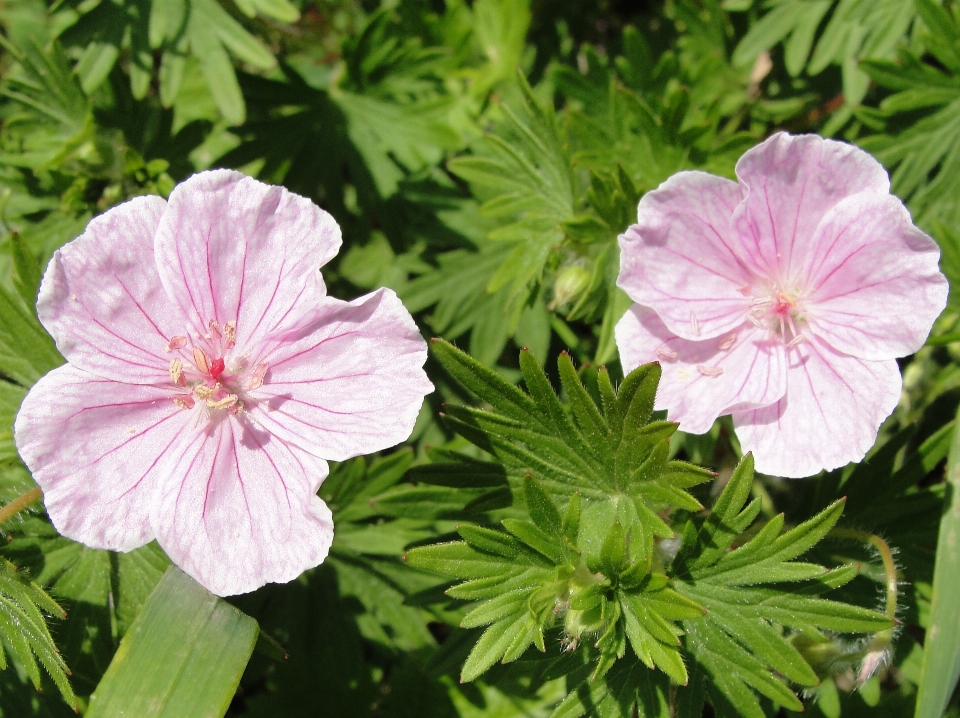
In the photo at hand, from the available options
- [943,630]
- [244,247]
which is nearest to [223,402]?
[244,247]

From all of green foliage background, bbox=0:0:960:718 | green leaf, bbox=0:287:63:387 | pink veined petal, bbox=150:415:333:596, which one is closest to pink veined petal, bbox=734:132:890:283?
green foliage background, bbox=0:0:960:718

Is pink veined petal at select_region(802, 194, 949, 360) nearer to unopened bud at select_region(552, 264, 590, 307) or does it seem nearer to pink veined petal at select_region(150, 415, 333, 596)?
unopened bud at select_region(552, 264, 590, 307)

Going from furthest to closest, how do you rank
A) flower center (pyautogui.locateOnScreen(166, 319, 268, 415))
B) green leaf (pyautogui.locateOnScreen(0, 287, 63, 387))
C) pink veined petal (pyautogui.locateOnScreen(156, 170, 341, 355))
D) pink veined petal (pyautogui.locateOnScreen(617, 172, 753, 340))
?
green leaf (pyautogui.locateOnScreen(0, 287, 63, 387))
pink veined petal (pyautogui.locateOnScreen(617, 172, 753, 340))
flower center (pyautogui.locateOnScreen(166, 319, 268, 415))
pink veined petal (pyautogui.locateOnScreen(156, 170, 341, 355))

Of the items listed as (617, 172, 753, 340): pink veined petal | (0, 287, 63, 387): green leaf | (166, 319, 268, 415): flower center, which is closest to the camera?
(166, 319, 268, 415): flower center

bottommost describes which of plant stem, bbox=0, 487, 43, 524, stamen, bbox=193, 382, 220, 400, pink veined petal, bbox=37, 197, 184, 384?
plant stem, bbox=0, 487, 43, 524

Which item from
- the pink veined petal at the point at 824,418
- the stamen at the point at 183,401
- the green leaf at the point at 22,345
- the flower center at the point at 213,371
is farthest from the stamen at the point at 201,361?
the pink veined petal at the point at 824,418

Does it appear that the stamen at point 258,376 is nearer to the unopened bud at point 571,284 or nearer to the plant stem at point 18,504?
the plant stem at point 18,504

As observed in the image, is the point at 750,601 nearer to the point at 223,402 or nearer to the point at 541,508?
the point at 541,508

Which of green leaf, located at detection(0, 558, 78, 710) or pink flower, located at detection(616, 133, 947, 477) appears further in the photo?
pink flower, located at detection(616, 133, 947, 477)
